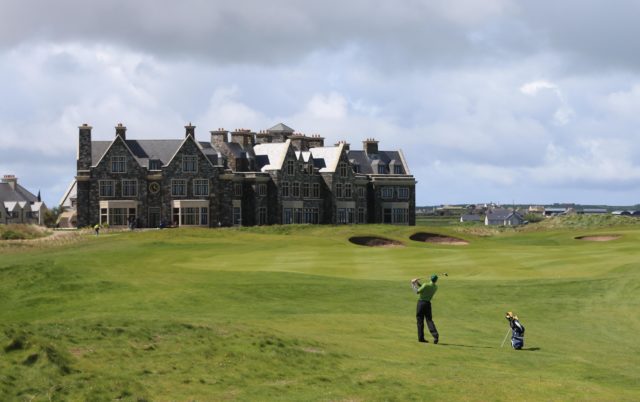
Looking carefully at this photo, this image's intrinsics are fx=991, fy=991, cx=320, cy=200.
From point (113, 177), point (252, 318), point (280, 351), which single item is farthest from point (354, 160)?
point (280, 351)

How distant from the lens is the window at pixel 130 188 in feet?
338

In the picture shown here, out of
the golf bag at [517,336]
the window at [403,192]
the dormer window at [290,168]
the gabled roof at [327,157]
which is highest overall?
the gabled roof at [327,157]

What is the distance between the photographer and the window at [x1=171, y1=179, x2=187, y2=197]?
103 metres

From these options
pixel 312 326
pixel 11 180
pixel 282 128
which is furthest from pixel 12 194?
pixel 312 326

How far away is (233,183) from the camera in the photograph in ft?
351

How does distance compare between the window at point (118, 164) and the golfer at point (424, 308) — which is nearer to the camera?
the golfer at point (424, 308)

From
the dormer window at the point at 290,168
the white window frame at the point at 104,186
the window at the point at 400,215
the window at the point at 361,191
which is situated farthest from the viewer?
the window at the point at 400,215

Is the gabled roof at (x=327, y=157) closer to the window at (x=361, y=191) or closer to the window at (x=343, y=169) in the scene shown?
the window at (x=343, y=169)

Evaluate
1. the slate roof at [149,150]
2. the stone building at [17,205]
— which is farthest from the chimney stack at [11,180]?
the slate roof at [149,150]

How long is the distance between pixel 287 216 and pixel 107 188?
19825 mm

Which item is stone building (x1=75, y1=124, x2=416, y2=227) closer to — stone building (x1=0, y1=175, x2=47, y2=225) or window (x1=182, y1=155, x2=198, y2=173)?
window (x1=182, y1=155, x2=198, y2=173)

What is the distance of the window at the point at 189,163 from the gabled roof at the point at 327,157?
1649cm

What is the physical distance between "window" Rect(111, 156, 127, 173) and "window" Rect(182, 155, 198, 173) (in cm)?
611

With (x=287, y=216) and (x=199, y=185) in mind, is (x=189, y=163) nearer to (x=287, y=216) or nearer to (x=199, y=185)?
(x=199, y=185)
